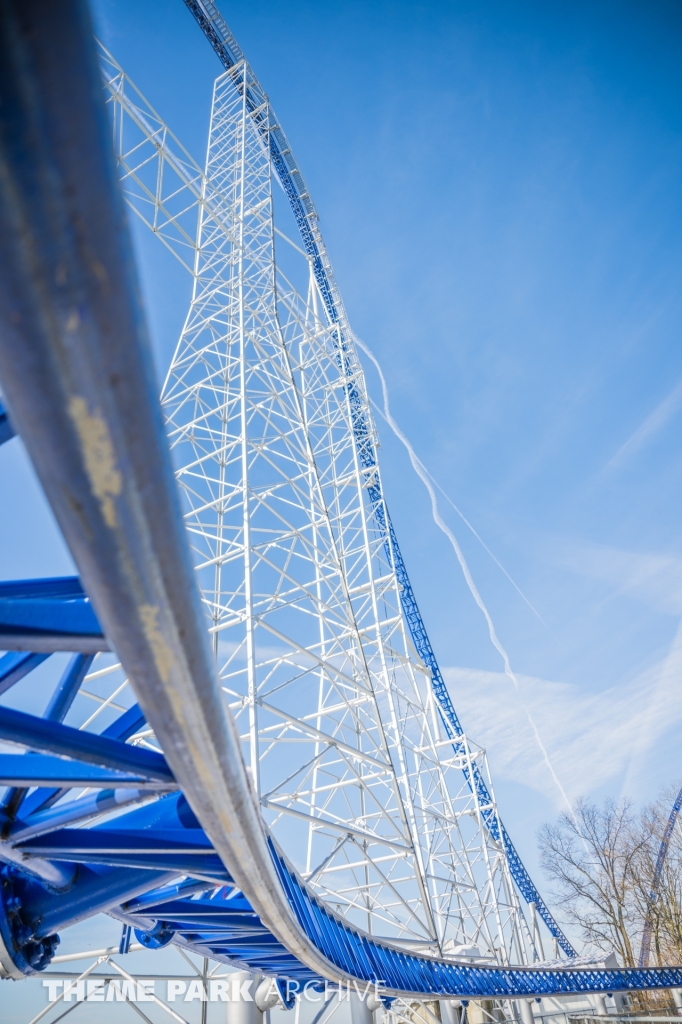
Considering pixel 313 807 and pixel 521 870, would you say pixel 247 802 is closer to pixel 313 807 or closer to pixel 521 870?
pixel 313 807

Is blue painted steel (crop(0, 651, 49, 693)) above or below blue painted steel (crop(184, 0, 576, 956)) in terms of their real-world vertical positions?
below

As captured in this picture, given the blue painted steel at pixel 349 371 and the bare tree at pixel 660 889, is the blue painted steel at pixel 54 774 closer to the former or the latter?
the blue painted steel at pixel 349 371

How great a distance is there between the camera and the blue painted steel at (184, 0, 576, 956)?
19234 mm

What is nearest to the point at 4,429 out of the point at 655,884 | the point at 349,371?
the point at 349,371

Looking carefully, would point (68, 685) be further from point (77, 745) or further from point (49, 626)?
point (49, 626)

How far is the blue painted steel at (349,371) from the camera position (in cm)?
1923

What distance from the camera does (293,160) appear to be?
72.3 ft

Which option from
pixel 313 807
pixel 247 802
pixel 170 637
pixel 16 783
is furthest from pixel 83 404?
pixel 313 807

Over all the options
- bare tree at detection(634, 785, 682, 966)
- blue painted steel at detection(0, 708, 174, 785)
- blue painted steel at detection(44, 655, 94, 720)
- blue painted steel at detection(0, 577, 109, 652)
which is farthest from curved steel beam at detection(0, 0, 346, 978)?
bare tree at detection(634, 785, 682, 966)

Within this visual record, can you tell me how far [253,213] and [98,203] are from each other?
14.5 meters

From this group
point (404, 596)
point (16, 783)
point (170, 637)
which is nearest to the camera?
point (170, 637)

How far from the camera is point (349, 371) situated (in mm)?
19656

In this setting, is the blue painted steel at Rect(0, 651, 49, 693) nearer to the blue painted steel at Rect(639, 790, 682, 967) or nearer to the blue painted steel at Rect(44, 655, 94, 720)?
the blue painted steel at Rect(44, 655, 94, 720)

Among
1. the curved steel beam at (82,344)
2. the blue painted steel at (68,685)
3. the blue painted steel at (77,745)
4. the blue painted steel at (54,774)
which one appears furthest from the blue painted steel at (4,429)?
the curved steel beam at (82,344)
